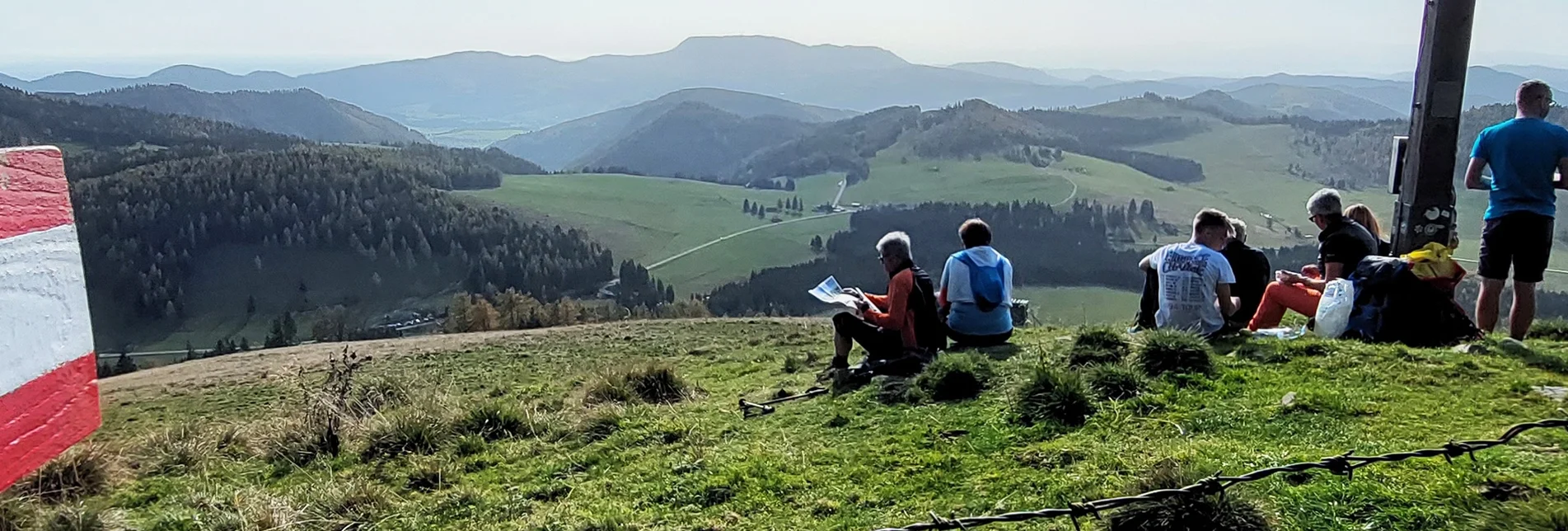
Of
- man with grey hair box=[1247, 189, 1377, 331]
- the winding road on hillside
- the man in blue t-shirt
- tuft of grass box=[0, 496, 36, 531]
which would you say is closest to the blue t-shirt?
the man in blue t-shirt

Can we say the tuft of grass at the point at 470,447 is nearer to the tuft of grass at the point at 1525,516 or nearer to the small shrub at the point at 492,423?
the small shrub at the point at 492,423

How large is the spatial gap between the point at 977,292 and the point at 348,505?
5482 mm

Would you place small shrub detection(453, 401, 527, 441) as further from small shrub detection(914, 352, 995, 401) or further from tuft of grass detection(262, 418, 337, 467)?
small shrub detection(914, 352, 995, 401)

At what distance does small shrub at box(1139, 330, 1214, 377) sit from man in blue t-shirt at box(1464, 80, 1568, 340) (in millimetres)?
2807

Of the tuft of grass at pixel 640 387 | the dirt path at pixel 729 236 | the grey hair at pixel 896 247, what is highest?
the grey hair at pixel 896 247

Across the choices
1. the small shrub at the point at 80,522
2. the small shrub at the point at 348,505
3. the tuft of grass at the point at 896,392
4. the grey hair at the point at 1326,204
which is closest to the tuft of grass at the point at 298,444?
the small shrub at the point at 348,505

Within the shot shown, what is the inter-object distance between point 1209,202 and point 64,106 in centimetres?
16617

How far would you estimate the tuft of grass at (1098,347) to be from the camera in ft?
20.5

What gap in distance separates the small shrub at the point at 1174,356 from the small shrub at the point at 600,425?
3515 mm

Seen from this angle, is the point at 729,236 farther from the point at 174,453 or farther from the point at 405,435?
the point at 405,435

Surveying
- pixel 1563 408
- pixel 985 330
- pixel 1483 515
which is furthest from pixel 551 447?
pixel 1563 408

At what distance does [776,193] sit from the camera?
157 m

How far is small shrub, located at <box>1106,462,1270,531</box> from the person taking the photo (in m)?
3.01

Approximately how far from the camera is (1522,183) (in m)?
6.77
